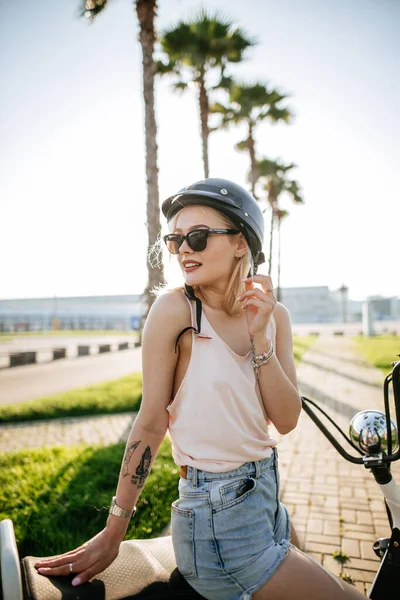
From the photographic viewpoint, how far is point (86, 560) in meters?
1.44

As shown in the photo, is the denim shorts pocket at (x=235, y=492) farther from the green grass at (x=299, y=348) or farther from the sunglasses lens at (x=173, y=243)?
the green grass at (x=299, y=348)

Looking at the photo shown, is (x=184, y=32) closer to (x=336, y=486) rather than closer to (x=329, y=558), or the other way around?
(x=336, y=486)

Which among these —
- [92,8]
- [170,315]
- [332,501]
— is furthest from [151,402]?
[92,8]

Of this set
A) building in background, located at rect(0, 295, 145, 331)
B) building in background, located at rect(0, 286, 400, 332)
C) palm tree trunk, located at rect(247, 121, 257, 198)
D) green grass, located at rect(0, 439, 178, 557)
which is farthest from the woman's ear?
building in background, located at rect(0, 295, 145, 331)

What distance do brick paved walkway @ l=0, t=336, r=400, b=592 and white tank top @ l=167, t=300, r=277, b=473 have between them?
2.34 metres

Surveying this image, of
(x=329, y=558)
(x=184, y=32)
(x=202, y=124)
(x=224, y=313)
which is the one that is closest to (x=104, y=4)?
(x=184, y=32)

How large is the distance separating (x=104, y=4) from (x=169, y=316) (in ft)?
34.7

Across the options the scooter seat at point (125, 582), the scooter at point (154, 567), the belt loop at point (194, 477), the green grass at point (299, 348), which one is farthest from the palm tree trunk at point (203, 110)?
the scooter seat at point (125, 582)

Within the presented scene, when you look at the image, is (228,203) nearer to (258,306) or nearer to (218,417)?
(258,306)

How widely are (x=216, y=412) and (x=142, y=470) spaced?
42 centimetres

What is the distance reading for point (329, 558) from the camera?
3.37 m

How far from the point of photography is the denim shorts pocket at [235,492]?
4.57ft

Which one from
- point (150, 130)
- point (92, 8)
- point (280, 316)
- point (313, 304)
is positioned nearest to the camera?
point (280, 316)

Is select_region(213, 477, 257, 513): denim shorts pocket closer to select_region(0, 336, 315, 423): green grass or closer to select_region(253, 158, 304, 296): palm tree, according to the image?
select_region(0, 336, 315, 423): green grass
